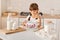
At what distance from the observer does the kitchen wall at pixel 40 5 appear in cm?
414

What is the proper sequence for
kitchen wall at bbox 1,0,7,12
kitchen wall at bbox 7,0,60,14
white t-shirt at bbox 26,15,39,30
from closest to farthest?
white t-shirt at bbox 26,15,39,30 < kitchen wall at bbox 7,0,60,14 < kitchen wall at bbox 1,0,7,12

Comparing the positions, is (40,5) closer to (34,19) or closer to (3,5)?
(3,5)

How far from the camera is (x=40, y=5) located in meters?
4.30

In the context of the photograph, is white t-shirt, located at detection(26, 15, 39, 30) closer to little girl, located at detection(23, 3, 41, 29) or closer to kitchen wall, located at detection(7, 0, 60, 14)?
little girl, located at detection(23, 3, 41, 29)

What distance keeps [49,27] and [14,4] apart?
297cm

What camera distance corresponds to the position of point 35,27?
2.33 meters

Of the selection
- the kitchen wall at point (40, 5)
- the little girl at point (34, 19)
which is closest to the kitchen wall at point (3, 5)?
the kitchen wall at point (40, 5)

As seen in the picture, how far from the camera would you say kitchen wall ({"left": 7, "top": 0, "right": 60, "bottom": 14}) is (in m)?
4.14

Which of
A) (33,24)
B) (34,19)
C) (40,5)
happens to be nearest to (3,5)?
(40,5)

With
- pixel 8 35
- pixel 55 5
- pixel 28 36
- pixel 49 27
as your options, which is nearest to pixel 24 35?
pixel 28 36

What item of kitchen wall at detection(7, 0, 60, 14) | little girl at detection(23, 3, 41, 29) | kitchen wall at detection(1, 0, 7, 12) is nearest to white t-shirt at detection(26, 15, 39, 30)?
little girl at detection(23, 3, 41, 29)

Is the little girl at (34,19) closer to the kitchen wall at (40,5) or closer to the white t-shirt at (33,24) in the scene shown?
the white t-shirt at (33,24)

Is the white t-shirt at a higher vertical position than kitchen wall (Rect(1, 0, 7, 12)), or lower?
lower

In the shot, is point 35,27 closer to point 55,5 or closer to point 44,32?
point 44,32
